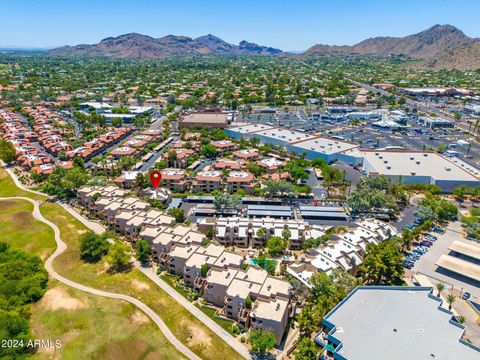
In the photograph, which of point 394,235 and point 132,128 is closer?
point 394,235

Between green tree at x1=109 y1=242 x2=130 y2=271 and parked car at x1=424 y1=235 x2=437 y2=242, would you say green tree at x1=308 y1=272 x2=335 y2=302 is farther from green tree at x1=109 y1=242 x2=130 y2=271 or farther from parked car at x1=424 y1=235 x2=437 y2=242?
green tree at x1=109 y1=242 x2=130 y2=271

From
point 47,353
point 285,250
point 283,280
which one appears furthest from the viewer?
point 285,250

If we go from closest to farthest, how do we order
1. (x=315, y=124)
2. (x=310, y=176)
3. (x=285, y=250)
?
(x=285, y=250) < (x=310, y=176) < (x=315, y=124)

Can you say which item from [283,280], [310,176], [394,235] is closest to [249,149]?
[310,176]

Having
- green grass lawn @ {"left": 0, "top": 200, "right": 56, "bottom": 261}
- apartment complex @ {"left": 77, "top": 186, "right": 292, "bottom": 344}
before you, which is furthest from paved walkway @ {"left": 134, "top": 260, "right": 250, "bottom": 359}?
green grass lawn @ {"left": 0, "top": 200, "right": 56, "bottom": 261}

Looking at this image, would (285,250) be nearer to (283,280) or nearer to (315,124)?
(283,280)

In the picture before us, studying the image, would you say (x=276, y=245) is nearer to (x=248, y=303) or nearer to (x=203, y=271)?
(x=203, y=271)
